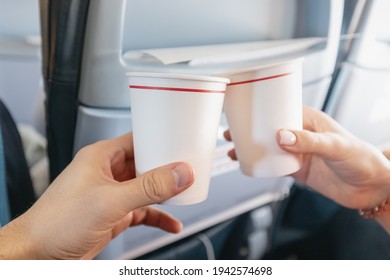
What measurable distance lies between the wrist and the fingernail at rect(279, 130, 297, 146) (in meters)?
0.41

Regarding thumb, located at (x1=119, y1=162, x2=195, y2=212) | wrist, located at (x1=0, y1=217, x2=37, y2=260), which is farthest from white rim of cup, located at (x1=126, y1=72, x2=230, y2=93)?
wrist, located at (x1=0, y1=217, x2=37, y2=260)

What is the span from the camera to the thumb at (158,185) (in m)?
0.53

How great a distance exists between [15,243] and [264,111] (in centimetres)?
Result: 43

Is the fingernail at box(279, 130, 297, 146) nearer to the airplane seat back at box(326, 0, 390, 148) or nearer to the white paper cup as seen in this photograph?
the white paper cup

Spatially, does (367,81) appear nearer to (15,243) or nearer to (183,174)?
(183,174)

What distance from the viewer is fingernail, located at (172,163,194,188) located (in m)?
0.53

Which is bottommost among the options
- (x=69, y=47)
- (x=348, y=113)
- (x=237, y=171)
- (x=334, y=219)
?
(x=334, y=219)

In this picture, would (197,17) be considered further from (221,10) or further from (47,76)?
(47,76)

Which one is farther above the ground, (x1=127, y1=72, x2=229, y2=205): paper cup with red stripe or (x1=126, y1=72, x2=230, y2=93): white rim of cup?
(x1=126, y1=72, x2=230, y2=93): white rim of cup

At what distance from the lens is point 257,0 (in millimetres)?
714

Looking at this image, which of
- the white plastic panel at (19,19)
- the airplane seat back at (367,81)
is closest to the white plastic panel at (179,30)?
the airplane seat back at (367,81)

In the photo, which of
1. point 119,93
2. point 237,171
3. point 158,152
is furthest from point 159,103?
point 237,171

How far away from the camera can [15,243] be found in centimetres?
60

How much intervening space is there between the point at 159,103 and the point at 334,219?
72 centimetres
